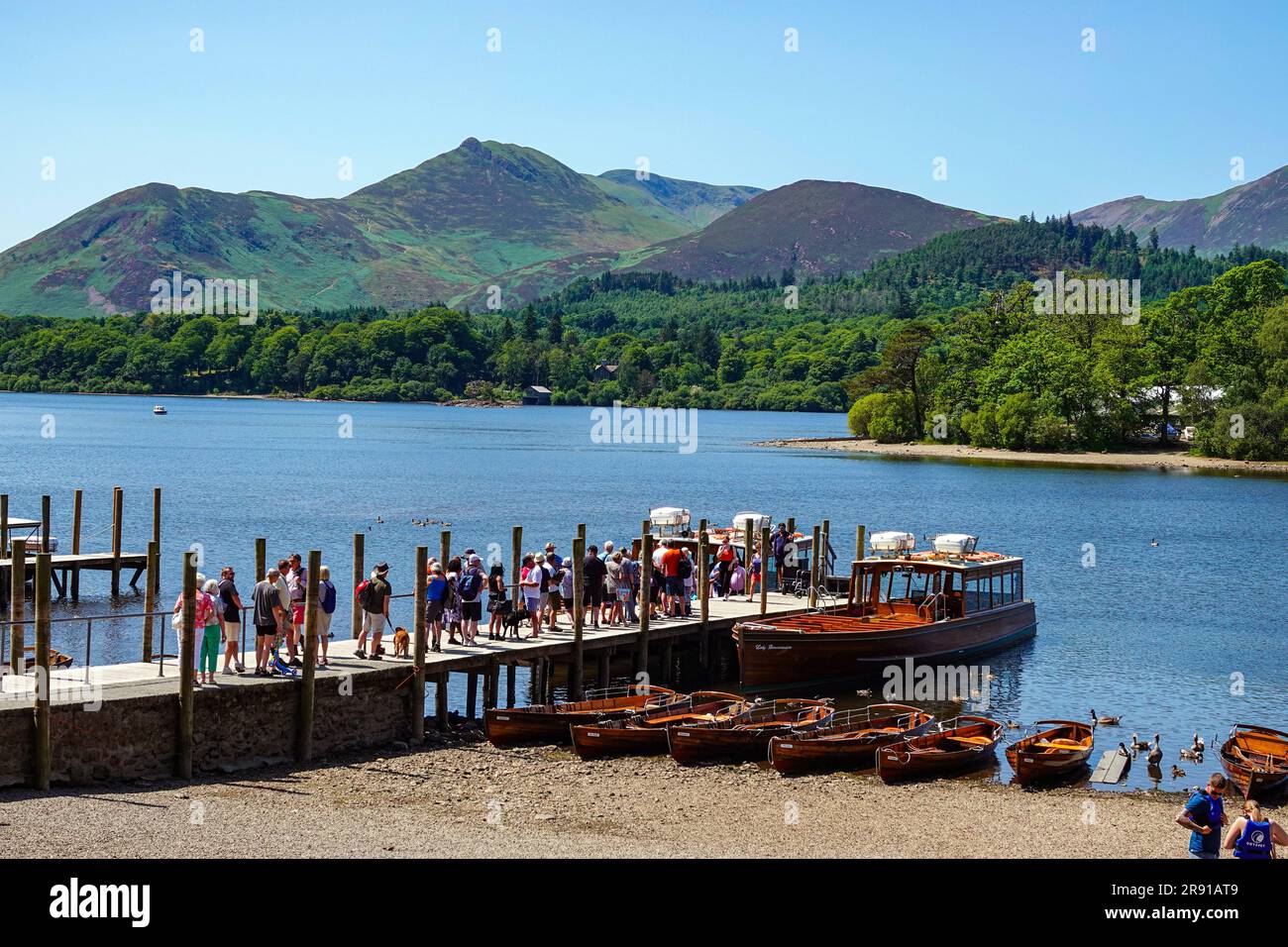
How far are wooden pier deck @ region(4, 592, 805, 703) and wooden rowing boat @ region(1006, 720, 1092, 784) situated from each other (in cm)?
885

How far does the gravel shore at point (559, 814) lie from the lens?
18844 millimetres

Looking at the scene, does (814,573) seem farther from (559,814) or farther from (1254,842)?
(1254,842)

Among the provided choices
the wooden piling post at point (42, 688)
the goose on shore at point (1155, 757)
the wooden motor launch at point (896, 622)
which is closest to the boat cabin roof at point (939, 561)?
the wooden motor launch at point (896, 622)

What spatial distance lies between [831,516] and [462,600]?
55796 millimetres

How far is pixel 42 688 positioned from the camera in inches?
805

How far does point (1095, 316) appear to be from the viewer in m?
157

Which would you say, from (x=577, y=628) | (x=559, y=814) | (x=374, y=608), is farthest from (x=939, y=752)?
(x=374, y=608)

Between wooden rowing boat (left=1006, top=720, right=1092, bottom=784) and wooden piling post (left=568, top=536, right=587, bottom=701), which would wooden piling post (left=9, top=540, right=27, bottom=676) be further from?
wooden rowing boat (left=1006, top=720, right=1092, bottom=784)

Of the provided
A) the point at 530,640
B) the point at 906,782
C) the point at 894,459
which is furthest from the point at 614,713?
the point at 894,459

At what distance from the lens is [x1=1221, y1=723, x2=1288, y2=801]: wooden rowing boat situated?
24.5 metres

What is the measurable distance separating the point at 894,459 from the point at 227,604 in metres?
123
